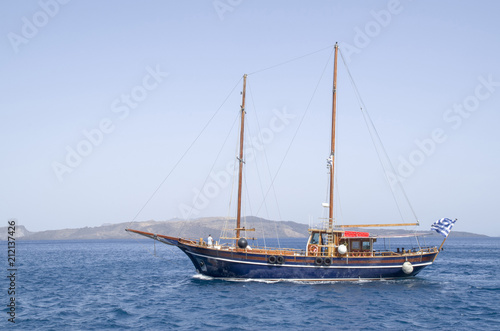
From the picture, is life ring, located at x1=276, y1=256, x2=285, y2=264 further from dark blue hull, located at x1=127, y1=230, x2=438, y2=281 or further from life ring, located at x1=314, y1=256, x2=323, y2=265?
life ring, located at x1=314, y1=256, x2=323, y2=265

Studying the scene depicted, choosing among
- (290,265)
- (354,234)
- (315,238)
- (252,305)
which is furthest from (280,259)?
(252,305)

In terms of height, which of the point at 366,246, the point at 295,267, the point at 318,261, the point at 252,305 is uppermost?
the point at 366,246

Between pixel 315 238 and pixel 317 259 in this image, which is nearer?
pixel 317 259

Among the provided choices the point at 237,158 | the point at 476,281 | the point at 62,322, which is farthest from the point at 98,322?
the point at 476,281

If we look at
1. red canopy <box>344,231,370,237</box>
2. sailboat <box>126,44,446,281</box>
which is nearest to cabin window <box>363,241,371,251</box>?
sailboat <box>126,44,446,281</box>

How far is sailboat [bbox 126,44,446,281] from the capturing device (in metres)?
38.8

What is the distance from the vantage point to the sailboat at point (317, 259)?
1526 inches

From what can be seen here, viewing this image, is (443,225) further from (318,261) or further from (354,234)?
(318,261)

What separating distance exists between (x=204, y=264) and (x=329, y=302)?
43.1 ft

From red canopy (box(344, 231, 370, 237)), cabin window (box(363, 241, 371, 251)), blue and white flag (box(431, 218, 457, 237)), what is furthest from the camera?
cabin window (box(363, 241, 371, 251))

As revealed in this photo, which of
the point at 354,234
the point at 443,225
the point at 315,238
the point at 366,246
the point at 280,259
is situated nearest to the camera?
the point at 280,259

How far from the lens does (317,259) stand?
38.8 meters

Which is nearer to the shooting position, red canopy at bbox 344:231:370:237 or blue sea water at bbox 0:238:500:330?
blue sea water at bbox 0:238:500:330

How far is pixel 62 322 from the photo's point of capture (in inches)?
1052
